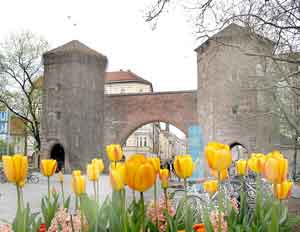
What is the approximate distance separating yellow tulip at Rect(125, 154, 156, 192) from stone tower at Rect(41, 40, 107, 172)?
28.8 metres

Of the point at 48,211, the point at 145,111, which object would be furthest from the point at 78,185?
the point at 145,111

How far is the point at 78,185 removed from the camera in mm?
1583

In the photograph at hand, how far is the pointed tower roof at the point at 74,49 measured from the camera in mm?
30706

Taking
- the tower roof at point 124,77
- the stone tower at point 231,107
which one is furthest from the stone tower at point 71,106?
the tower roof at point 124,77

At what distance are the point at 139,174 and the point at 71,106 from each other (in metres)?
29.7

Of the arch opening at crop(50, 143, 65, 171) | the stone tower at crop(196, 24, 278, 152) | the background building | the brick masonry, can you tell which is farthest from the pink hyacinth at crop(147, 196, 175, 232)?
the background building

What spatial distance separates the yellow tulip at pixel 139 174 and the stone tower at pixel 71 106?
1133 inches

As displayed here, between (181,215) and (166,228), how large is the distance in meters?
0.23

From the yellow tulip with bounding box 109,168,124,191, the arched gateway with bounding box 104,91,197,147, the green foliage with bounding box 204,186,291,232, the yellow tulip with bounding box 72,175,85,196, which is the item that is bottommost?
the green foliage with bounding box 204,186,291,232

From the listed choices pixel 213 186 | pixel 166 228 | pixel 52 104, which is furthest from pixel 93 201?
pixel 52 104

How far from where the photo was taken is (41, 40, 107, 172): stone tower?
2967 centimetres

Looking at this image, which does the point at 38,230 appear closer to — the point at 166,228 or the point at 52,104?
the point at 166,228

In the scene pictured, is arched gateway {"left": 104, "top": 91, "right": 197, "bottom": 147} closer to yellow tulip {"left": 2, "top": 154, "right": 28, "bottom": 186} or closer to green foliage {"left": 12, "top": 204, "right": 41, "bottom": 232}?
green foliage {"left": 12, "top": 204, "right": 41, "bottom": 232}

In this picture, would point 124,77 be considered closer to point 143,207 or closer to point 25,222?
point 25,222
